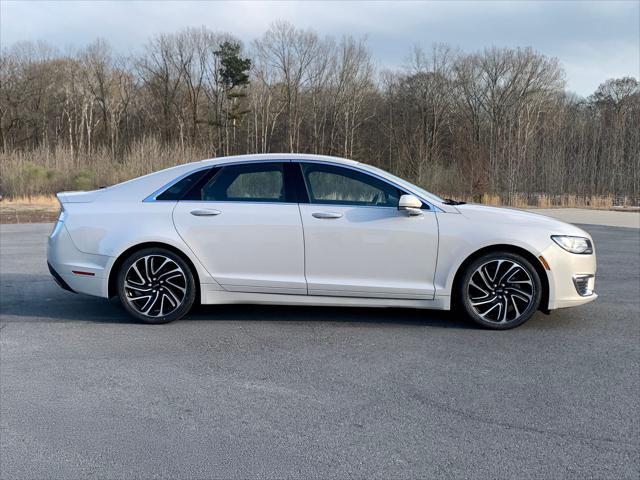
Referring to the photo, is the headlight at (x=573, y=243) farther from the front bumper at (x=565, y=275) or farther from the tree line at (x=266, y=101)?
the tree line at (x=266, y=101)

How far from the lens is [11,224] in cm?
1695

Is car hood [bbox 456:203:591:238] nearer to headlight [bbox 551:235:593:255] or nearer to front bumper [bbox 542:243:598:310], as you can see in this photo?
headlight [bbox 551:235:593:255]

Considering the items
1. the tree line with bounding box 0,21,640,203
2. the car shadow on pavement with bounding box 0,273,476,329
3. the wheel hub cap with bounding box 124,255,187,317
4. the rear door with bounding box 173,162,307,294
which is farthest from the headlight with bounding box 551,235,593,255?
the tree line with bounding box 0,21,640,203

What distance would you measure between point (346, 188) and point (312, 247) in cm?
65

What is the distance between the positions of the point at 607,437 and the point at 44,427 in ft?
10.3

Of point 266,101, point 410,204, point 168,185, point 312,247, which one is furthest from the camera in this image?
point 266,101

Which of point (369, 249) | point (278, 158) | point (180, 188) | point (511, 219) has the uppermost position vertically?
point (278, 158)

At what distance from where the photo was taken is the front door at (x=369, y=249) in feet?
17.4

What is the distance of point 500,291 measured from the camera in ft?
17.6

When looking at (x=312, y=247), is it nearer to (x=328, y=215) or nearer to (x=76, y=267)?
(x=328, y=215)

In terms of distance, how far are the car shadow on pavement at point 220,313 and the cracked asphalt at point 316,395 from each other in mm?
32

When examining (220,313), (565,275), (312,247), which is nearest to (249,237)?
(312,247)

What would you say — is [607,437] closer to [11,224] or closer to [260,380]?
[260,380]

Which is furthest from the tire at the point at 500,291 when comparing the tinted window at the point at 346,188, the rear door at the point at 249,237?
the rear door at the point at 249,237
